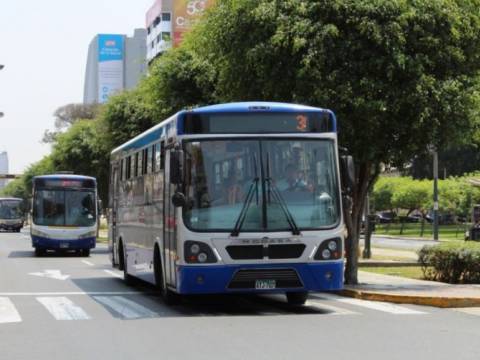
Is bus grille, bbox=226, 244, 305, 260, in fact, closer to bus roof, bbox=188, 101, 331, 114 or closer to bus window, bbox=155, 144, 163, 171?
bus roof, bbox=188, 101, 331, 114

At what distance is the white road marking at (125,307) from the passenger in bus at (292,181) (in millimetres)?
2880

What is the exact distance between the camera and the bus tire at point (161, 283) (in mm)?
16219

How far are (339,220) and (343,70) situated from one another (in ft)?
15.5

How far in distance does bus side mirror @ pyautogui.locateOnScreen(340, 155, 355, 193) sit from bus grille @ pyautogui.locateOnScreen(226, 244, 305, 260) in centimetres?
128

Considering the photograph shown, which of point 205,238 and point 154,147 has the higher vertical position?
point 154,147

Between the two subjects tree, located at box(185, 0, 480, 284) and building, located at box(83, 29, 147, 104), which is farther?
building, located at box(83, 29, 147, 104)

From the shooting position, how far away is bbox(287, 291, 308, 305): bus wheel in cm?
1630

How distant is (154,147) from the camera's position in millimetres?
17641

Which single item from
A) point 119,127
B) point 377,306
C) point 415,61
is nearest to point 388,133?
point 415,61

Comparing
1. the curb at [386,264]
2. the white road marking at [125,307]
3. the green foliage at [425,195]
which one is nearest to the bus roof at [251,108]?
the white road marking at [125,307]

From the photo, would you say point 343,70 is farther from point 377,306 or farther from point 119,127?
point 119,127

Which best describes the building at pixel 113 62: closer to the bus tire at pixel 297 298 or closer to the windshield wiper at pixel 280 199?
the bus tire at pixel 297 298

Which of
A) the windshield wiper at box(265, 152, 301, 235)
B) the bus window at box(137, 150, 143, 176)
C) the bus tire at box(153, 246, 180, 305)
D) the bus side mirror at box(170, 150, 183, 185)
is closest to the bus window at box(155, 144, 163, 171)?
the bus tire at box(153, 246, 180, 305)

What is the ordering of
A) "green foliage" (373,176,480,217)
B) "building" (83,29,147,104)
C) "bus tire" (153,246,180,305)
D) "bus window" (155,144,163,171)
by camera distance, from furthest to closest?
"building" (83,29,147,104)
"green foliage" (373,176,480,217)
"bus window" (155,144,163,171)
"bus tire" (153,246,180,305)
